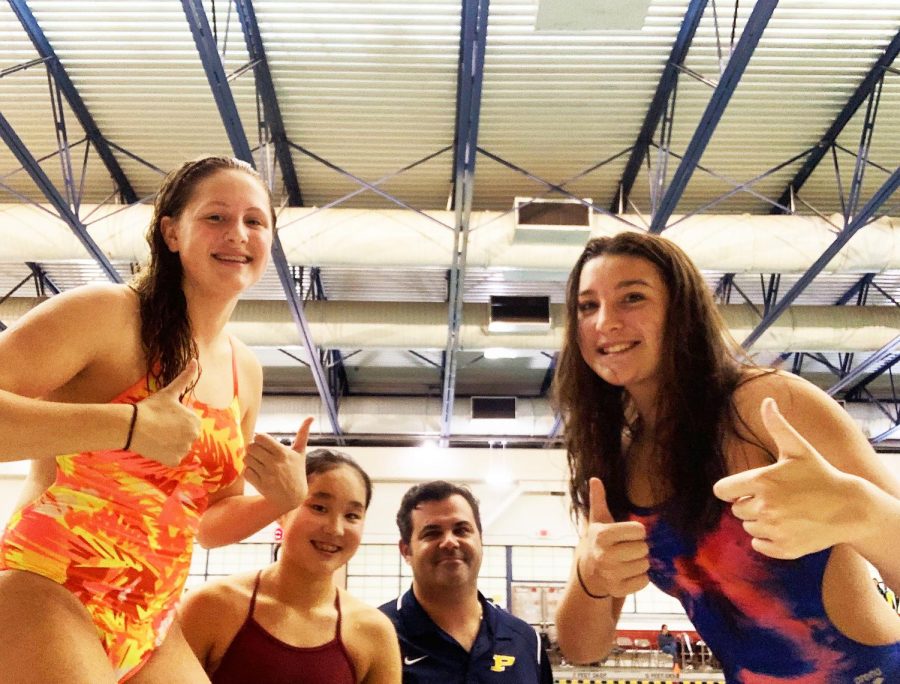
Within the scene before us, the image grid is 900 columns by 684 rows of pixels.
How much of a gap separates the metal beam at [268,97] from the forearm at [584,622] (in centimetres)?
534

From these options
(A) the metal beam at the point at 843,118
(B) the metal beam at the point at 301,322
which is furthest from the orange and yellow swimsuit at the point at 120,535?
(A) the metal beam at the point at 843,118

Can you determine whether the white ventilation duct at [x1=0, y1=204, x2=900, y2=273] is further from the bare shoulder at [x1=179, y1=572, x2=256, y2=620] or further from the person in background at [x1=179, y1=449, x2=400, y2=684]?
the bare shoulder at [x1=179, y1=572, x2=256, y2=620]

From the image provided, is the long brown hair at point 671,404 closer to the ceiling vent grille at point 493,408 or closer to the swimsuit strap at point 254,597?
the swimsuit strap at point 254,597

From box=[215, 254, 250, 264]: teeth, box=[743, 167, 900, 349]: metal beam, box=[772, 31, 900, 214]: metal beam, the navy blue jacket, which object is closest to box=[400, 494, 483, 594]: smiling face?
the navy blue jacket

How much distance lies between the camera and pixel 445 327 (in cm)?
877

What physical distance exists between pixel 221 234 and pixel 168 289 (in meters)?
0.18

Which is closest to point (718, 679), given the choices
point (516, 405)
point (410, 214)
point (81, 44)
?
point (516, 405)

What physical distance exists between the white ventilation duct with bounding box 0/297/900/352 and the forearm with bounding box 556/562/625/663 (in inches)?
Result: 267

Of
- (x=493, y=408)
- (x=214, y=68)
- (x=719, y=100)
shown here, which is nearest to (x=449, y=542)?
(x=214, y=68)

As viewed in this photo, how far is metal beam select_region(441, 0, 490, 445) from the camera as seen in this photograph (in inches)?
205

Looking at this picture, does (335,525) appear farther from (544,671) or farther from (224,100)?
(224,100)

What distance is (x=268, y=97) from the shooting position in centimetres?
664

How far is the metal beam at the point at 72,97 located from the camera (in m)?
5.86

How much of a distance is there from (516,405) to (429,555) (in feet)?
30.7
